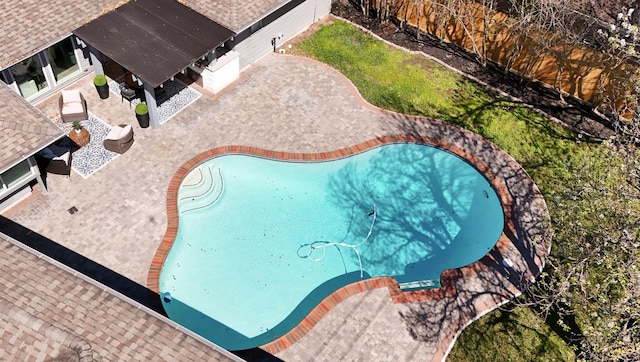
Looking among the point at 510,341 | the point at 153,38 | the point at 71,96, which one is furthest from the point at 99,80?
the point at 510,341

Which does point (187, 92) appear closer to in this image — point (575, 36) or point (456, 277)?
point (456, 277)

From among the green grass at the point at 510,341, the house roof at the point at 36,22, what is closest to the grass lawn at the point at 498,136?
the green grass at the point at 510,341

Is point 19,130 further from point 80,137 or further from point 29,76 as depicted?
point 29,76

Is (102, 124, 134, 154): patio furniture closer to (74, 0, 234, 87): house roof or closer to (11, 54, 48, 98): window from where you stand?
(74, 0, 234, 87): house roof

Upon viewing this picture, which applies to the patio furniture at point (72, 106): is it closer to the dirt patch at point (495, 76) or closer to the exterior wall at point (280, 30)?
the exterior wall at point (280, 30)

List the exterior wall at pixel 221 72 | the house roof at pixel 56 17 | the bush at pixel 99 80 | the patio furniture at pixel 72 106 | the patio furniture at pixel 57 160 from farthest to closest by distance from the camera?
the exterior wall at pixel 221 72, the bush at pixel 99 80, the patio furniture at pixel 72 106, the house roof at pixel 56 17, the patio furniture at pixel 57 160

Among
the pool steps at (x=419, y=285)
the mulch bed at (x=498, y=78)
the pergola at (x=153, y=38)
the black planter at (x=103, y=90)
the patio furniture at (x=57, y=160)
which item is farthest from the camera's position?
the mulch bed at (x=498, y=78)

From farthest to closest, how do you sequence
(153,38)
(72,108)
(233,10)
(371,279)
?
1. (233,10)
2. (72,108)
3. (153,38)
4. (371,279)

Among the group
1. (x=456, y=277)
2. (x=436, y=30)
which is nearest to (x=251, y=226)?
(x=456, y=277)
